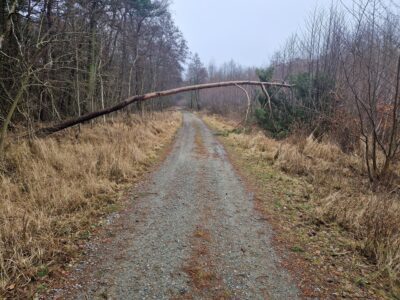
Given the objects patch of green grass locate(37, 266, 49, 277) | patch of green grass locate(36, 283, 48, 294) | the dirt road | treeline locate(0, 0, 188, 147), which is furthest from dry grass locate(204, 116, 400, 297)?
treeline locate(0, 0, 188, 147)

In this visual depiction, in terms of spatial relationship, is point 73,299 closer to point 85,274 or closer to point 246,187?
point 85,274

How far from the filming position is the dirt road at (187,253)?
9.53 ft

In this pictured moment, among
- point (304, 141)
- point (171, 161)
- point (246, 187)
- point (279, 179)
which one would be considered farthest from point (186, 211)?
point (304, 141)

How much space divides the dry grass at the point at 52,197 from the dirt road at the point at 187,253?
1.56 ft

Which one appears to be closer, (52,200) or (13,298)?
(13,298)

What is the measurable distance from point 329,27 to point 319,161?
29.6 ft

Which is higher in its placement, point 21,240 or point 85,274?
point 21,240

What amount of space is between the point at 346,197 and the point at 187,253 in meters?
3.84

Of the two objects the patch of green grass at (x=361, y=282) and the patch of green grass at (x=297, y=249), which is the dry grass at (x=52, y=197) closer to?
the patch of green grass at (x=297, y=249)

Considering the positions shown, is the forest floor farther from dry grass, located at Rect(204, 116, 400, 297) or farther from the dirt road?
dry grass, located at Rect(204, 116, 400, 297)

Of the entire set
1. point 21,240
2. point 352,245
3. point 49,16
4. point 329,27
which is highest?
point 329,27

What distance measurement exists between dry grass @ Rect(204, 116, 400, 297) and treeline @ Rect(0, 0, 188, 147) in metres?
6.66

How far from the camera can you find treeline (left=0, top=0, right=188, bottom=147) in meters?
6.96

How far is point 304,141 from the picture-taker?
36.7 ft
